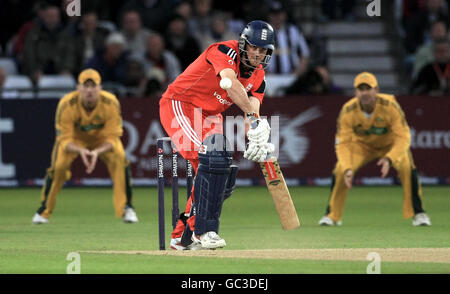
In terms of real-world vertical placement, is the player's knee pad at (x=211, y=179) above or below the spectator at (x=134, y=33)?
below

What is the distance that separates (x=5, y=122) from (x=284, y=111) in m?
4.95

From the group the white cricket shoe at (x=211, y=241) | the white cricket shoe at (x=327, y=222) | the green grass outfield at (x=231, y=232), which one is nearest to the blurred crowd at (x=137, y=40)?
the green grass outfield at (x=231, y=232)

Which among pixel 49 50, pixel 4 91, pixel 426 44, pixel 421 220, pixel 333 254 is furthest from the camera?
pixel 426 44

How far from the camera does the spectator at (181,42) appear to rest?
21.1 meters

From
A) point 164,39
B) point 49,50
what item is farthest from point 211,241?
point 164,39

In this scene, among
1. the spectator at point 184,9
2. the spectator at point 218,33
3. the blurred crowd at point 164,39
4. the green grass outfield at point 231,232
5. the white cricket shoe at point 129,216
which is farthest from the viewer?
the spectator at point 184,9

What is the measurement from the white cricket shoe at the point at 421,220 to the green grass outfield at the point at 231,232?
14 centimetres

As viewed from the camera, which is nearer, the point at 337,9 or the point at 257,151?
the point at 257,151

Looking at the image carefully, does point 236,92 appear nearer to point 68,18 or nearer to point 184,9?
point 184,9

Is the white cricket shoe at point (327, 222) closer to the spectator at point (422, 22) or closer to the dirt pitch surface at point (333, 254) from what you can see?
the dirt pitch surface at point (333, 254)

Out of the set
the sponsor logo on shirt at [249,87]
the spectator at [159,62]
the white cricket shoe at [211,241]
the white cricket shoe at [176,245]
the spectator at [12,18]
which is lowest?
the white cricket shoe at [176,245]

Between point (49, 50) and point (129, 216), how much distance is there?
7.20 metres

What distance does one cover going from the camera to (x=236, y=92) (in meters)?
9.42

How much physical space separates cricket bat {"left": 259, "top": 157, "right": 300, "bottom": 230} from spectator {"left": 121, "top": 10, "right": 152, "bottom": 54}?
11.7 metres
